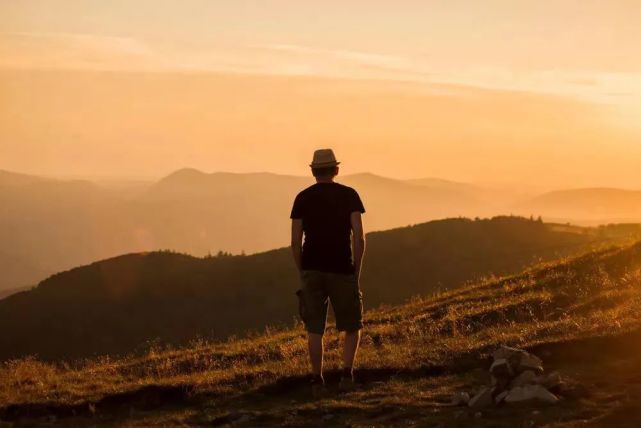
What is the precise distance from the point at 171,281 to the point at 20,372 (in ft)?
126

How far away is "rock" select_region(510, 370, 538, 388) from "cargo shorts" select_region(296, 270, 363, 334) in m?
1.74

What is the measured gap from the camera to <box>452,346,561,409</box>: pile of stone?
7582 mm

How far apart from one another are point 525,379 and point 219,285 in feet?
141

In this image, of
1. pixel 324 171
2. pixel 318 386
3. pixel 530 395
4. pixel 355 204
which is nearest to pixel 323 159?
pixel 324 171

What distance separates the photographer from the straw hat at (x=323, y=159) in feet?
28.5

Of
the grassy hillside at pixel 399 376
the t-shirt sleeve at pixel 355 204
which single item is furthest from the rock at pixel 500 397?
the t-shirt sleeve at pixel 355 204

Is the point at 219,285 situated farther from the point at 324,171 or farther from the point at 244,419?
the point at 244,419

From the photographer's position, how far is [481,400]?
759 centimetres

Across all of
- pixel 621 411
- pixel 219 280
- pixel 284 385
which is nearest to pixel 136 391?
pixel 284 385

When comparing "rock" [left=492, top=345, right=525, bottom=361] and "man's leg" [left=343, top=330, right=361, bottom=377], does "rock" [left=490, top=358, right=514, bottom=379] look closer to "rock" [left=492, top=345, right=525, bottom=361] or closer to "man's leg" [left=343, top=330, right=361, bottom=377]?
"rock" [left=492, top=345, right=525, bottom=361]

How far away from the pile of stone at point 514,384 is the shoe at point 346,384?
1.51 meters

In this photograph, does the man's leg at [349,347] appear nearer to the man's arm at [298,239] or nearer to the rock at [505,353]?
the man's arm at [298,239]

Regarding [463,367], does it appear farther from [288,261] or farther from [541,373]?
[288,261]

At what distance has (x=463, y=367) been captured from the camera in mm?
9727
